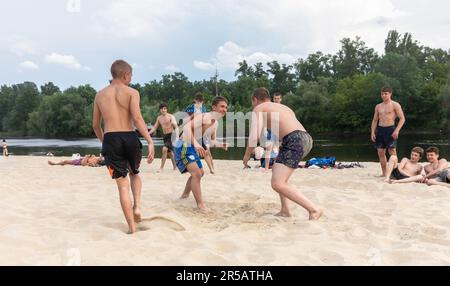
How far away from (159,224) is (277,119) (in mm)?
1763

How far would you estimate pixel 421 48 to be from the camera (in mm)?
73062

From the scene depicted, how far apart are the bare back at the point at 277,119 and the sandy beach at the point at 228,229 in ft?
3.43

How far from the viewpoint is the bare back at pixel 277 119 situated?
466cm

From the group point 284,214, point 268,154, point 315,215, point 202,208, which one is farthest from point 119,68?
point 268,154

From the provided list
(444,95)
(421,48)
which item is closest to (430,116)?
(444,95)

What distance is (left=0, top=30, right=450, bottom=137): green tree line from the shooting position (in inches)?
2117

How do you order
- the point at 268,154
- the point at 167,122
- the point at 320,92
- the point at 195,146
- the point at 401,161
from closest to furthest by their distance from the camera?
A: the point at 195,146
the point at 401,161
the point at 167,122
the point at 268,154
the point at 320,92

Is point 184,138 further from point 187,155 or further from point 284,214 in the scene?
point 284,214

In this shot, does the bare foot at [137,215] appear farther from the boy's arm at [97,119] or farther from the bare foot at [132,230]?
the boy's arm at [97,119]

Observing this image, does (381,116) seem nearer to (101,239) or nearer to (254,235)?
(254,235)

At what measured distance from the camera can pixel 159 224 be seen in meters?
4.29

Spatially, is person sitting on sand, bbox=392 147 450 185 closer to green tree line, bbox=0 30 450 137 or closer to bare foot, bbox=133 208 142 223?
bare foot, bbox=133 208 142 223
